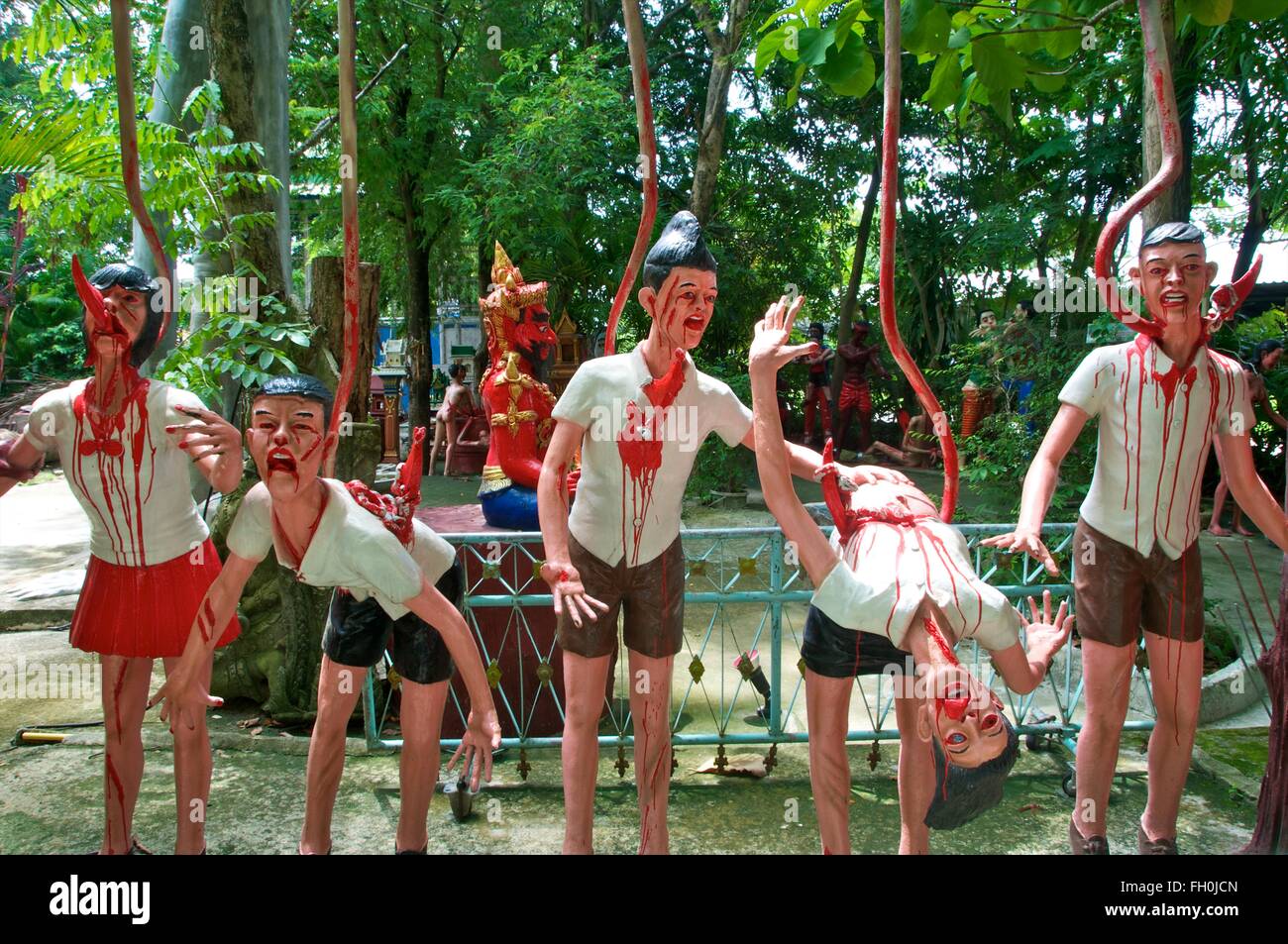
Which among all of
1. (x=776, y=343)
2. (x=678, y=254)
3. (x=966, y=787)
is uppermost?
(x=678, y=254)

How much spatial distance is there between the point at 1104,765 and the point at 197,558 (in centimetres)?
272

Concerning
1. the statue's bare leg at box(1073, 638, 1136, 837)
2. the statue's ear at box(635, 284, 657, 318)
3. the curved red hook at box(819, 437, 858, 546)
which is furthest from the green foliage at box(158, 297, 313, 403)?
the statue's bare leg at box(1073, 638, 1136, 837)

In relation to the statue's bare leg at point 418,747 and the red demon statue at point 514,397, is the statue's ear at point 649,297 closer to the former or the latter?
the statue's bare leg at point 418,747

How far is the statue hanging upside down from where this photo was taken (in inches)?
164

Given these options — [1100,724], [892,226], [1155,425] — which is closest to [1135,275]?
[1155,425]

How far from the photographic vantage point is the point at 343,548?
2.55m

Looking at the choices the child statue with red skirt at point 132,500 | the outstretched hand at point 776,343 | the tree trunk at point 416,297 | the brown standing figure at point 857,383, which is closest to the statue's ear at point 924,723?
the outstretched hand at point 776,343

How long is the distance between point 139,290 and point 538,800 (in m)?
2.29

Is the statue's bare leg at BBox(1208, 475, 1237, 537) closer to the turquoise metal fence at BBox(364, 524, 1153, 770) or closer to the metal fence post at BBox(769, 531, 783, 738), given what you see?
the turquoise metal fence at BBox(364, 524, 1153, 770)

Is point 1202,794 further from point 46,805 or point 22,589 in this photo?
point 22,589

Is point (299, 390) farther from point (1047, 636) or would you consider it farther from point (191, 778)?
point (1047, 636)

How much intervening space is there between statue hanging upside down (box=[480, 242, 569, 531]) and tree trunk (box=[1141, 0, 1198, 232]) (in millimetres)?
2341

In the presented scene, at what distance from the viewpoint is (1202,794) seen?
3727mm
